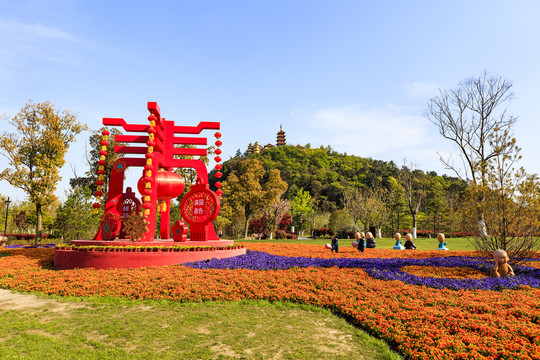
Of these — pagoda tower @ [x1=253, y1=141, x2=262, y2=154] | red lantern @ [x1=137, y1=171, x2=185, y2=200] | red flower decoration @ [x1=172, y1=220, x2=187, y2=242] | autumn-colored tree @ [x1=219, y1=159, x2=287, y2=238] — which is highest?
pagoda tower @ [x1=253, y1=141, x2=262, y2=154]

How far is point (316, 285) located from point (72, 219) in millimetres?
19207

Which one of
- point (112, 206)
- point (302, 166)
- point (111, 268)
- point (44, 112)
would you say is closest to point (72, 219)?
point (44, 112)

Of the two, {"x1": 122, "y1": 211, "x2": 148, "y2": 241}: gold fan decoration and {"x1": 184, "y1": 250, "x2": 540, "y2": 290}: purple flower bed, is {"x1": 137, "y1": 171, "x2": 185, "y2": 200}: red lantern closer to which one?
{"x1": 122, "y1": 211, "x2": 148, "y2": 241}: gold fan decoration

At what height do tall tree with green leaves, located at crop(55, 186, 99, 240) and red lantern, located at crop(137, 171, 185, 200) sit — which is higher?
red lantern, located at crop(137, 171, 185, 200)

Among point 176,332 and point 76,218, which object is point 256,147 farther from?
point 176,332

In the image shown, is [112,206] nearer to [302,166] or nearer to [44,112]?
[44,112]

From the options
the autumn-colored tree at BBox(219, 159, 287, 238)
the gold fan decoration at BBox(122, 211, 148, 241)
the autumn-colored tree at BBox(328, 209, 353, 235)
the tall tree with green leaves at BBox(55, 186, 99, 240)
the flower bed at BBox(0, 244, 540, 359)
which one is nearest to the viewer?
the flower bed at BBox(0, 244, 540, 359)

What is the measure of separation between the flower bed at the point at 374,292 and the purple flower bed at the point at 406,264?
0.04 m

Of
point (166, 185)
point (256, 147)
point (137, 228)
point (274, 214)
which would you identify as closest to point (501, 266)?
point (137, 228)

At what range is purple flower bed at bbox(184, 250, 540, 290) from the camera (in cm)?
858

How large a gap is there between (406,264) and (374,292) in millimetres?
4710

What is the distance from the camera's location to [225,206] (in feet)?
109

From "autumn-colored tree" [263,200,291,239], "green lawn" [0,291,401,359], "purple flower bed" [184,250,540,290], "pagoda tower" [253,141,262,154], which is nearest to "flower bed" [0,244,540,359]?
"purple flower bed" [184,250,540,290]

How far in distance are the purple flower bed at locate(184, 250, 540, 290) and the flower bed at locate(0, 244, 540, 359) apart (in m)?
0.04
